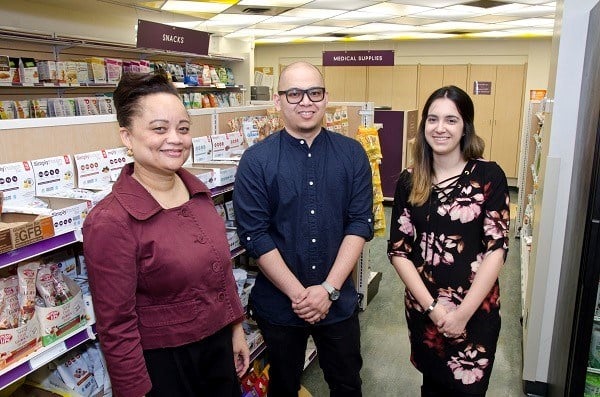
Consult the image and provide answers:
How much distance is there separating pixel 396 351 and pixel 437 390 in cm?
136

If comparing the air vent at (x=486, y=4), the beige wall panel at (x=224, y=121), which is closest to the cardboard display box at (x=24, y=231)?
the beige wall panel at (x=224, y=121)

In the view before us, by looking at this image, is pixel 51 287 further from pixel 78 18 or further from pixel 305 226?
pixel 78 18

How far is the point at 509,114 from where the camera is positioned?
388 inches

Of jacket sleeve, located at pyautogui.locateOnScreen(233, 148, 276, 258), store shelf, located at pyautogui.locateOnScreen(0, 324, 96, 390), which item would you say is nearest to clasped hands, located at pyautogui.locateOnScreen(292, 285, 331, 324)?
jacket sleeve, located at pyautogui.locateOnScreen(233, 148, 276, 258)

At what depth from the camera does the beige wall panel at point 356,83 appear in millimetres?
11031

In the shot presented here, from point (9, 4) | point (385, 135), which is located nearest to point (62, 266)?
point (9, 4)

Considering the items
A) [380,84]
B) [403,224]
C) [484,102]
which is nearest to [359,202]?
[403,224]

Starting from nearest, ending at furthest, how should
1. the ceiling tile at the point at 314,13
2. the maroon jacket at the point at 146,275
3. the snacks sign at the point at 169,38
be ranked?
the maroon jacket at the point at 146,275 → the snacks sign at the point at 169,38 → the ceiling tile at the point at 314,13

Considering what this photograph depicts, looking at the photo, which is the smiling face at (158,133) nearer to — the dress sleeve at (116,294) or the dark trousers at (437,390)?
the dress sleeve at (116,294)

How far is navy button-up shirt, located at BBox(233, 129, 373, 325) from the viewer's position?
1.85m

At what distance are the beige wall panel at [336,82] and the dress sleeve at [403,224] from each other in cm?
956

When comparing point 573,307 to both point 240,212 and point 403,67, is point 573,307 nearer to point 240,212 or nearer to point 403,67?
point 240,212

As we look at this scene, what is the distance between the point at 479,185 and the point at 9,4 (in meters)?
6.22

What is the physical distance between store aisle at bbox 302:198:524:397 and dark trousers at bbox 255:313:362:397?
0.87 metres
